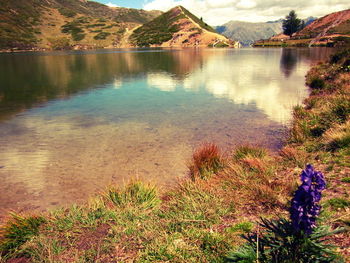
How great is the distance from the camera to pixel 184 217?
4.64 m

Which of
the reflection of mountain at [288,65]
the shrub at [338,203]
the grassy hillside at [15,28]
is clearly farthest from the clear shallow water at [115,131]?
the grassy hillside at [15,28]

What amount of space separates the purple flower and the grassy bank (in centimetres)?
144

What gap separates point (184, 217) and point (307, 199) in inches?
120

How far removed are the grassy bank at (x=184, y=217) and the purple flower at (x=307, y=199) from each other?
4.73ft

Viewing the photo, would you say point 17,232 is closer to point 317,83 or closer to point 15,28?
point 317,83

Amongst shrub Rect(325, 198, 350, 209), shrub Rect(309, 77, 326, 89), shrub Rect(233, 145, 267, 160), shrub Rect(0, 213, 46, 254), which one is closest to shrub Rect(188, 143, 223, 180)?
shrub Rect(233, 145, 267, 160)

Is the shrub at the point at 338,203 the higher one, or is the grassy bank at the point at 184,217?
the shrub at the point at 338,203

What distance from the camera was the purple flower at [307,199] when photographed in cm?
196

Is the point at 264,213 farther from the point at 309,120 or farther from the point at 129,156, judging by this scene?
the point at 309,120

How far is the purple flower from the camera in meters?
1.96

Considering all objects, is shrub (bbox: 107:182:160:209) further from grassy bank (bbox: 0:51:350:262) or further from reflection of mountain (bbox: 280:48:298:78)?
reflection of mountain (bbox: 280:48:298:78)

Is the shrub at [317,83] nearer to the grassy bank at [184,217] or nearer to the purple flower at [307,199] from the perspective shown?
the grassy bank at [184,217]

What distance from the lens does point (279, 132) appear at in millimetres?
11117

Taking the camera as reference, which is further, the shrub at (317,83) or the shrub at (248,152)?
the shrub at (317,83)
